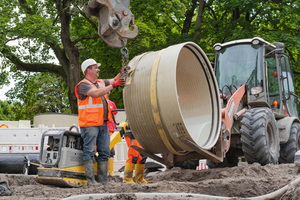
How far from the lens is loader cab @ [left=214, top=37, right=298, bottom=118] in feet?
25.1

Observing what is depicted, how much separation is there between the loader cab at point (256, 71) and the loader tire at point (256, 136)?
778mm

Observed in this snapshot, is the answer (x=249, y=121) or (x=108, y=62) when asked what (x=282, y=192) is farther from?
(x=108, y=62)

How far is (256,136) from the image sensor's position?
639 centimetres

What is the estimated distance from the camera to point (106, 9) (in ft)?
16.0

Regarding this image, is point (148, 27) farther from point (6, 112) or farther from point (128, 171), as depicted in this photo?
point (6, 112)

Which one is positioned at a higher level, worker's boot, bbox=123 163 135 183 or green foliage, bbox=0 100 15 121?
green foliage, bbox=0 100 15 121

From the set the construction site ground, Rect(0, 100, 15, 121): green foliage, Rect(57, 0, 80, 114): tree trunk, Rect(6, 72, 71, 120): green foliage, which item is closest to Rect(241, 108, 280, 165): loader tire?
the construction site ground

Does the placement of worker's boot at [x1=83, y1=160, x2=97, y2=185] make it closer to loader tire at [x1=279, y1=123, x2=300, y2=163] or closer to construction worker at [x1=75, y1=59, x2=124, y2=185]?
construction worker at [x1=75, y1=59, x2=124, y2=185]

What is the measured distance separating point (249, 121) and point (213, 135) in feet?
3.60

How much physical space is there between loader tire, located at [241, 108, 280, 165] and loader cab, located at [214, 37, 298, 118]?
2.55 ft

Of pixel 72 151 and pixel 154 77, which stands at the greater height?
pixel 154 77

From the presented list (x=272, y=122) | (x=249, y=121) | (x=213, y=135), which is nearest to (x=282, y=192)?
(x=213, y=135)

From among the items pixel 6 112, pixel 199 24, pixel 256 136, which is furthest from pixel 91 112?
pixel 6 112

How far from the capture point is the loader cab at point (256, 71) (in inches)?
301
